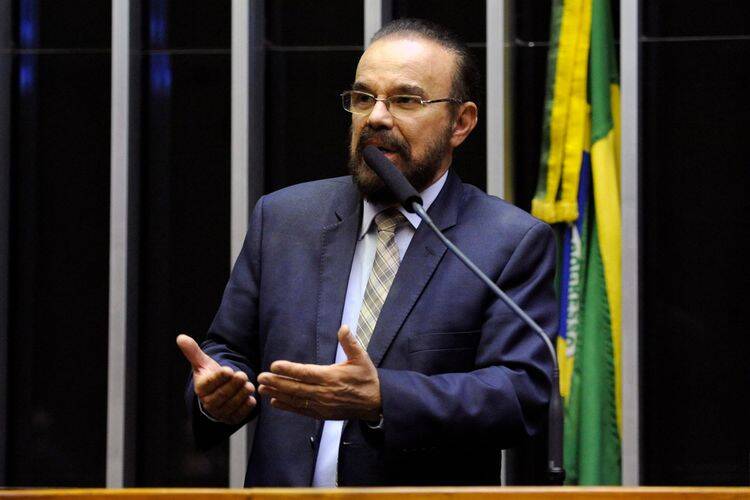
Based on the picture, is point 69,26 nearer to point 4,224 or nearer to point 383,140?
point 4,224

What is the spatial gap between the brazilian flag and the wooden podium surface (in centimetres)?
248

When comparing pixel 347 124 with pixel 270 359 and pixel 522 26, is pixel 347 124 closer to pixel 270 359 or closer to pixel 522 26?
pixel 522 26

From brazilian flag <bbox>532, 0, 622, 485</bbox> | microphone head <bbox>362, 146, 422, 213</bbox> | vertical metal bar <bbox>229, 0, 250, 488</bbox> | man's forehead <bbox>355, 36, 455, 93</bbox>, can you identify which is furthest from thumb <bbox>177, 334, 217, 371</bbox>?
brazilian flag <bbox>532, 0, 622, 485</bbox>

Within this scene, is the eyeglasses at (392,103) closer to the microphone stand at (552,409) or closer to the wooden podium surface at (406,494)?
the microphone stand at (552,409)

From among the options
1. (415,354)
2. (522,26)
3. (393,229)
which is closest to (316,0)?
(522,26)

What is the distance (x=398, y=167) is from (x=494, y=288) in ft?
1.67

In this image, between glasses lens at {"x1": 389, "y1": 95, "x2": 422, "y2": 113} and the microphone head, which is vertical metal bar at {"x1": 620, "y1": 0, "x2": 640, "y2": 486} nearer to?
glasses lens at {"x1": 389, "y1": 95, "x2": 422, "y2": 113}

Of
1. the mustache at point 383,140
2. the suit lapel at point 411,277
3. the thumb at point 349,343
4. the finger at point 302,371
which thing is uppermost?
the mustache at point 383,140

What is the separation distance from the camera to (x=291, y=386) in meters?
1.93

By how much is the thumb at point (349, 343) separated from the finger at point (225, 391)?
20 cm

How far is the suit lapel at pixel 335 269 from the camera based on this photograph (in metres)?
2.23

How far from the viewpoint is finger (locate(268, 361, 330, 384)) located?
6.26 feet

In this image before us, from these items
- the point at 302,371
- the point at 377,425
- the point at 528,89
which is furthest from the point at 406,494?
the point at 528,89

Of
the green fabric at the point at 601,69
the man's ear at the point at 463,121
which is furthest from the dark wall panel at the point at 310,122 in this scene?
the man's ear at the point at 463,121
